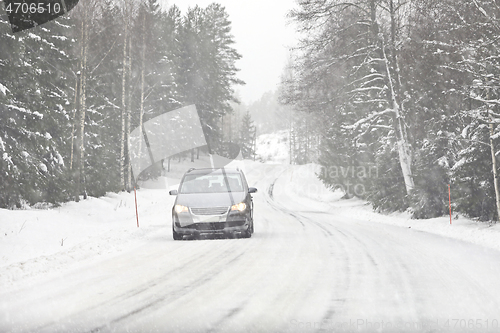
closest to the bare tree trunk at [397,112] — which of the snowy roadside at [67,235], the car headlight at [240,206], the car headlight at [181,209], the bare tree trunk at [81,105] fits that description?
the car headlight at [240,206]

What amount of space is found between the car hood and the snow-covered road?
4.17 feet

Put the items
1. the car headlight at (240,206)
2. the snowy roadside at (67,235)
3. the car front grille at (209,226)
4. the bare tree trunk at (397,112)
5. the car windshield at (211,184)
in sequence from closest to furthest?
1. the snowy roadside at (67,235)
2. the car front grille at (209,226)
3. the car headlight at (240,206)
4. the car windshield at (211,184)
5. the bare tree trunk at (397,112)

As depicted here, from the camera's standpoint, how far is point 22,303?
5.25 m

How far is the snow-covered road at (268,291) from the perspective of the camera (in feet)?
14.3

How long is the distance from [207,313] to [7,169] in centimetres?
1134

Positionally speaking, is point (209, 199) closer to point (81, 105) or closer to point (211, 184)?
point (211, 184)

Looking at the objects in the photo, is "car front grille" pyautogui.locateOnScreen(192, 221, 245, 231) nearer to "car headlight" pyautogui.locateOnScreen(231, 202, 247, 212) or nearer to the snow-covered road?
"car headlight" pyautogui.locateOnScreen(231, 202, 247, 212)

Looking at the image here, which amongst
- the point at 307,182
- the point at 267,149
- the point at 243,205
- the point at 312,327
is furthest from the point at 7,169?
the point at 267,149

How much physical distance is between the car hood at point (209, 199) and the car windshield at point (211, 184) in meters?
0.41

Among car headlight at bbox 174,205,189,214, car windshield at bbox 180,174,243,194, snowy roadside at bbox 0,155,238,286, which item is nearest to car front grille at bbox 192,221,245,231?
car headlight at bbox 174,205,189,214

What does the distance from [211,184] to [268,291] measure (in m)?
6.69

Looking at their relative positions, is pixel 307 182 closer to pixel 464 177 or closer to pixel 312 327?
pixel 464 177

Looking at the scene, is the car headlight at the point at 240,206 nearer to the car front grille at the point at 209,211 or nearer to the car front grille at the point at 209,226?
the car front grille at the point at 209,211

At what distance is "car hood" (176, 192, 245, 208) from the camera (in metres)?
10.7
